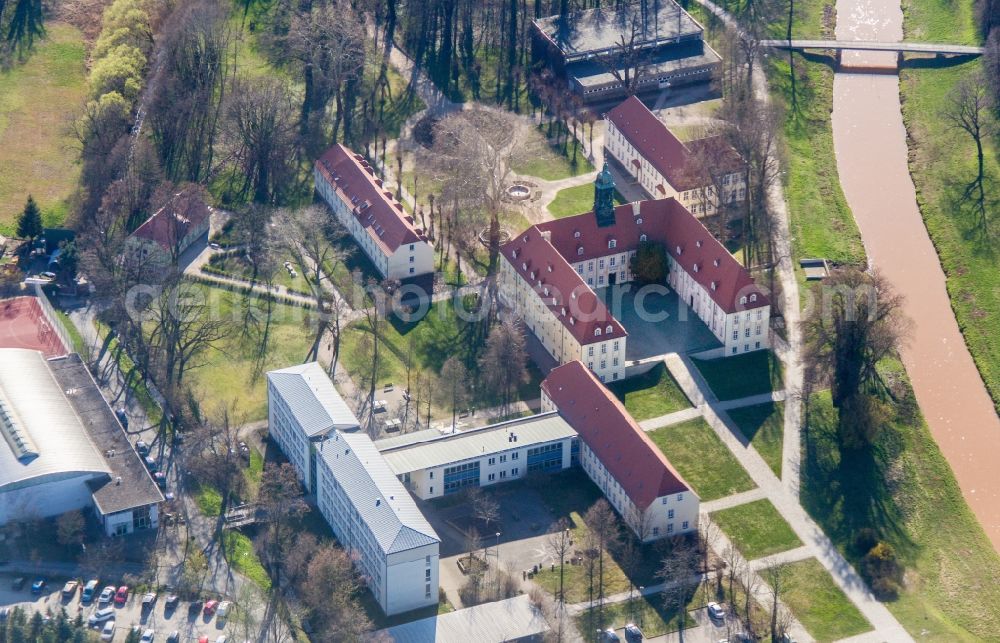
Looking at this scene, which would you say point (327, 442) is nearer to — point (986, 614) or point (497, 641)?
point (497, 641)

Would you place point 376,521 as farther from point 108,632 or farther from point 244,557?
point 108,632

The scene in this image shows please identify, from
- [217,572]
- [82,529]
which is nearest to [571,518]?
[217,572]

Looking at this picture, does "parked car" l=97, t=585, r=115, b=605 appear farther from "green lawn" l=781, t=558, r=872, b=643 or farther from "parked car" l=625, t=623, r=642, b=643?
"green lawn" l=781, t=558, r=872, b=643

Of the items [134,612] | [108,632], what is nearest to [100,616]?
[108,632]

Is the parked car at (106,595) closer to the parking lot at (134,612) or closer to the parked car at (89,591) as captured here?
the parking lot at (134,612)

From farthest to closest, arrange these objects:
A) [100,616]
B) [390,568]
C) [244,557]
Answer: [244,557]
[100,616]
[390,568]

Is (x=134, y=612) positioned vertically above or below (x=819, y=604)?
below

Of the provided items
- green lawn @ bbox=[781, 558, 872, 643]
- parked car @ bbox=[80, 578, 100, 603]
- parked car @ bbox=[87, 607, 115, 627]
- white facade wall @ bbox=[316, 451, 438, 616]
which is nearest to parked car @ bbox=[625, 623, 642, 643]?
green lawn @ bbox=[781, 558, 872, 643]
